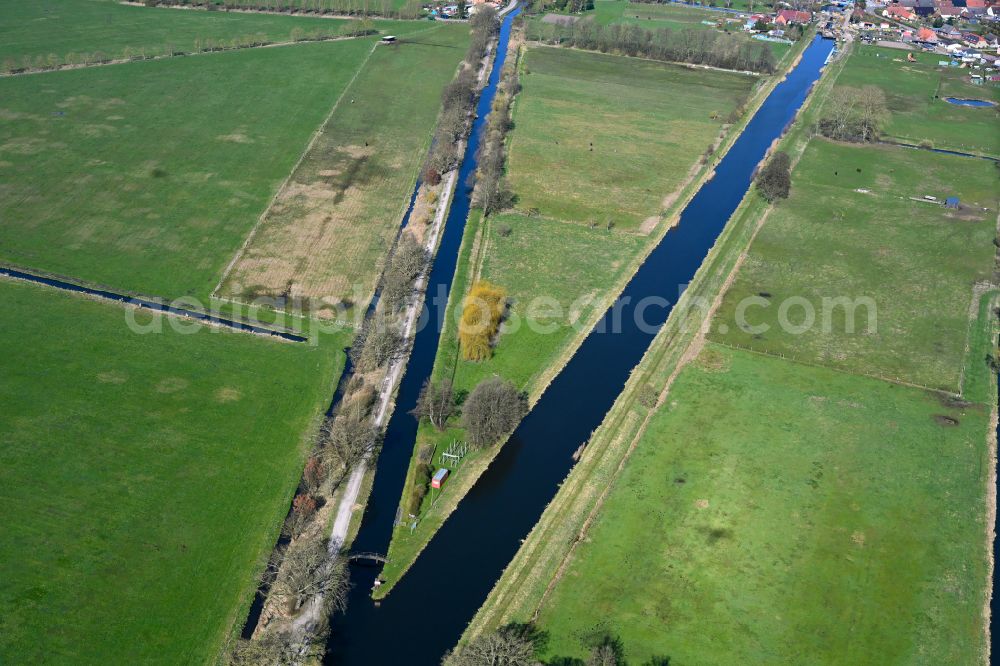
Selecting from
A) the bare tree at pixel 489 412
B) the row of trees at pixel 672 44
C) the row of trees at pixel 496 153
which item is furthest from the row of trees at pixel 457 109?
the bare tree at pixel 489 412

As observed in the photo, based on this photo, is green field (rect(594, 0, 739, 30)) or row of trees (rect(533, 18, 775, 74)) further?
green field (rect(594, 0, 739, 30))

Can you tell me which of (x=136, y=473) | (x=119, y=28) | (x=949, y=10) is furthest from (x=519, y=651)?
(x=949, y=10)

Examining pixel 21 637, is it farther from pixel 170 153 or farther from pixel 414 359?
pixel 170 153

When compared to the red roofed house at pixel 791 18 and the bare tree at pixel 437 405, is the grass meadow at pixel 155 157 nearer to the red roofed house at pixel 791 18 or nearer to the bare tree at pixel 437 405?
the bare tree at pixel 437 405

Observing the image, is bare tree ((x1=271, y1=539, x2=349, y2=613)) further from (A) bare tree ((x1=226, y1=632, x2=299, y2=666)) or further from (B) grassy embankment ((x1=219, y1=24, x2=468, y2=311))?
(B) grassy embankment ((x1=219, y1=24, x2=468, y2=311))

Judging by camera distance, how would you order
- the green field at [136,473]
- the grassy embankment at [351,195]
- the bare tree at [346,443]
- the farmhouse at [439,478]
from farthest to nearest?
the grassy embankment at [351,195] < the bare tree at [346,443] < the farmhouse at [439,478] < the green field at [136,473]

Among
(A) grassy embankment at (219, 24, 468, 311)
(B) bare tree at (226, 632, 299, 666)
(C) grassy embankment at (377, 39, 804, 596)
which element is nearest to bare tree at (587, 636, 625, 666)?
(C) grassy embankment at (377, 39, 804, 596)

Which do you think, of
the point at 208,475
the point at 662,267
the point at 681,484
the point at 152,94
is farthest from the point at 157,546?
the point at 152,94
